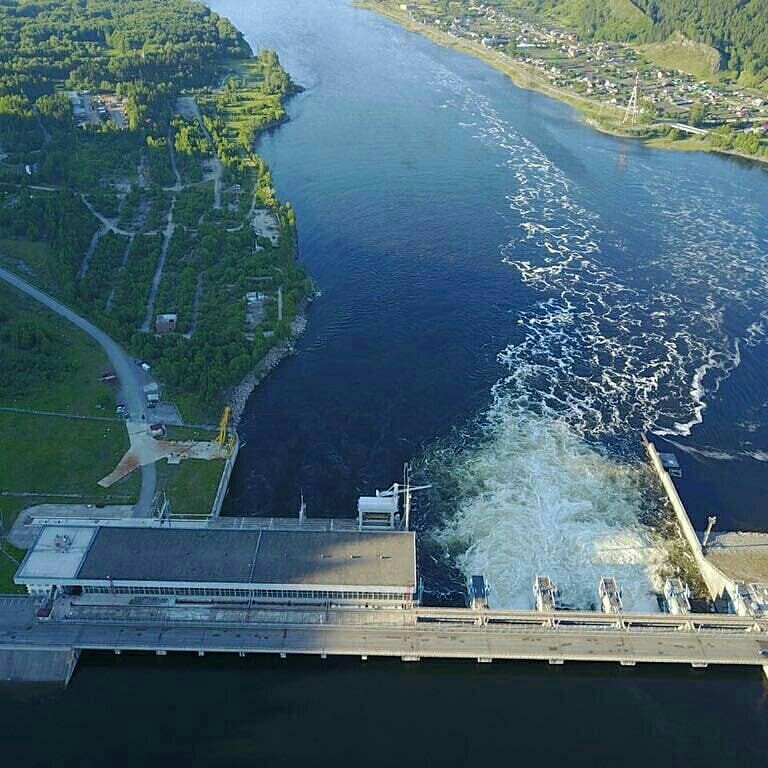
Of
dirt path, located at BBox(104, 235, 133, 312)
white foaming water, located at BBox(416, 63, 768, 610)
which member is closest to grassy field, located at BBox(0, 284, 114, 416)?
dirt path, located at BBox(104, 235, 133, 312)

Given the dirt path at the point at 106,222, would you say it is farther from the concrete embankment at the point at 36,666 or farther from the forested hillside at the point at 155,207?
the concrete embankment at the point at 36,666

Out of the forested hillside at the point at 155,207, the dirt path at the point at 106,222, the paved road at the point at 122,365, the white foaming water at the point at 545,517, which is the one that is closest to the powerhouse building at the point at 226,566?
the paved road at the point at 122,365

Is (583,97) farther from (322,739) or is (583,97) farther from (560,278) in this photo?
(322,739)

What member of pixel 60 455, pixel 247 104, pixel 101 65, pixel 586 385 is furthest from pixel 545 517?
pixel 101 65

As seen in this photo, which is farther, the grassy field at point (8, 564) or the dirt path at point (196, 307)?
the dirt path at point (196, 307)

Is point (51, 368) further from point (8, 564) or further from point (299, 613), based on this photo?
point (299, 613)

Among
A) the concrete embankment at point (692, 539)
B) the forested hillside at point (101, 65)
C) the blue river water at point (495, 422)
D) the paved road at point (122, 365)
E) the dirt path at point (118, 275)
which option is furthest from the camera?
the forested hillside at point (101, 65)
